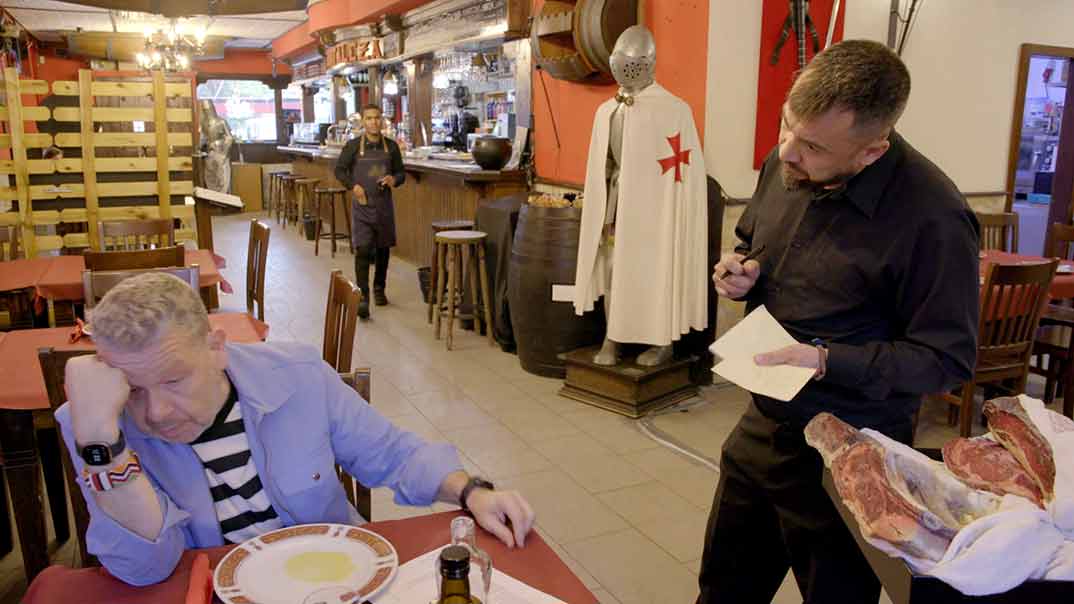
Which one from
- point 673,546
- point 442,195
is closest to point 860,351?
point 673,546

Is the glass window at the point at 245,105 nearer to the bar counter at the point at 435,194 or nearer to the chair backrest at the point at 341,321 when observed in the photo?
the bar counter at the point at 435,194

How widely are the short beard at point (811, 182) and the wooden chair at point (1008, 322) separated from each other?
2.52 metres

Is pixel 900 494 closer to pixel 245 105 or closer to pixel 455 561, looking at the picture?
pixel 455 561

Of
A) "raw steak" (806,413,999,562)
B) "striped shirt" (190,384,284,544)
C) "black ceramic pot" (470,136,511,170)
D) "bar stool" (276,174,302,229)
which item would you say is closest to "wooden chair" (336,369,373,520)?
"striped shirt" (190,384,284,544)

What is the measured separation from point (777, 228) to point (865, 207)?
0.27 meters

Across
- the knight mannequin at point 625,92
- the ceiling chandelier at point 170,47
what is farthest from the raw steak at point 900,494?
the ceiling chandelier at point 170,47

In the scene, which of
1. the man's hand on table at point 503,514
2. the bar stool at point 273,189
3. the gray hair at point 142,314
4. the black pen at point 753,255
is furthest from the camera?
the bar stool at point 273,189

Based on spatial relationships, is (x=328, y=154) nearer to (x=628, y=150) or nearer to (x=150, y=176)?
(x=150, y=176)

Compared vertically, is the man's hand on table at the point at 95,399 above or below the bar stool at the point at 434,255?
above

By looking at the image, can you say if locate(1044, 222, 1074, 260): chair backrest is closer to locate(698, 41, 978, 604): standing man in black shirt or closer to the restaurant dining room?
the restaurant dining room

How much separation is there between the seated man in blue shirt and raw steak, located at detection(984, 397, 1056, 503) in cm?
80

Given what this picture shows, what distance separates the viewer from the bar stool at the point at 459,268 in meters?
5.79

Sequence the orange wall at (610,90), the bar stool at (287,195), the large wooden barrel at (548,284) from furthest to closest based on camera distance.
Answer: the bar stool at (287,195) → the large wooden barrel at (548,284) → the orange wall at (610,90)

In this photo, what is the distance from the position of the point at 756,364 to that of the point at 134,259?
3.04 m
